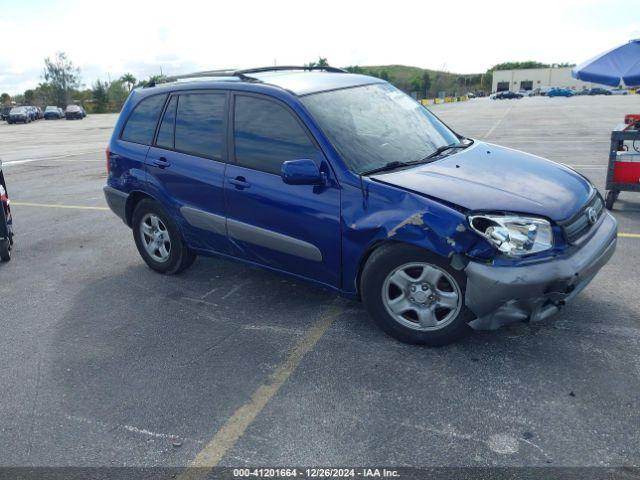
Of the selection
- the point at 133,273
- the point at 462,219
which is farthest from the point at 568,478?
the point at 133,273

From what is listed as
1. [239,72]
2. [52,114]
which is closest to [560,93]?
[52,114]

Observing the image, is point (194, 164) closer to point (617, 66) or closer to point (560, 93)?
point (617, 66)

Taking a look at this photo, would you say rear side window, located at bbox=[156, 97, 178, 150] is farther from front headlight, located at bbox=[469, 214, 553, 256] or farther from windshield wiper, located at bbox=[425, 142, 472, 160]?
front headlight, located at bbox=[469, 214, 553, 256]

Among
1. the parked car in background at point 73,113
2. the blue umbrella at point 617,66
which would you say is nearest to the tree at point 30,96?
the parked car in background at point 73,113

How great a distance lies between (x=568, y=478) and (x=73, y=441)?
8.07 feet

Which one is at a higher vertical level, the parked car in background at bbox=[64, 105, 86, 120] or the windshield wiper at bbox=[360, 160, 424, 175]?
the windshield wiper at bbox=[360, 160, 424, 175]

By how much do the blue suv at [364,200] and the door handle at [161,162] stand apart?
20 millimetres

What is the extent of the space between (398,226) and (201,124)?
2113 millimetres

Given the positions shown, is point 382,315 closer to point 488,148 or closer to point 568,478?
point 568,478

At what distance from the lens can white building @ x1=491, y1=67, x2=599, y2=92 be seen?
136 metres

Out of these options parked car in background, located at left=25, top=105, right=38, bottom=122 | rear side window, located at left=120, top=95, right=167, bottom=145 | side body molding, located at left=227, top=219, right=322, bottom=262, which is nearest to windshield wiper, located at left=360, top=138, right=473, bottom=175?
side body molding, located at left=227, top=219, right=322, bottom=262

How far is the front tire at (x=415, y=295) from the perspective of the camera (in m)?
3.46

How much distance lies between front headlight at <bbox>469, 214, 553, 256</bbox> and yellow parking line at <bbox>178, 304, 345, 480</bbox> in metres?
1.40

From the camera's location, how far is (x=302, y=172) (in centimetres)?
371
